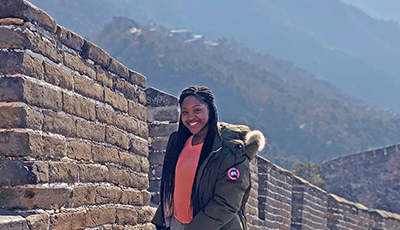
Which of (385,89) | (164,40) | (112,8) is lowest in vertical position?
(164,40)

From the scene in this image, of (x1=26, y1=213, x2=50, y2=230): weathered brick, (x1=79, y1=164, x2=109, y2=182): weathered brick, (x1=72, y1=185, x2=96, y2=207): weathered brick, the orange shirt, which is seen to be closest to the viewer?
(x1=26, y1=213, x2=50, y2=230): weathered brick

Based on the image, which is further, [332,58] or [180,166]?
[332,58]

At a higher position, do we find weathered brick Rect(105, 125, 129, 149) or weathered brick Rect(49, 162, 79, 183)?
weathered brick Rect(105, 125, 129, 149)

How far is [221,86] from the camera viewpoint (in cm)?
8956

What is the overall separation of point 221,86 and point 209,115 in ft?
285

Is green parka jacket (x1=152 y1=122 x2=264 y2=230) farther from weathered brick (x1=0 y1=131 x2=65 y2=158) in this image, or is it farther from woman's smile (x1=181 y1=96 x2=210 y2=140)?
weathered brick (x1=0 y1=131 x2=65 y2=158)

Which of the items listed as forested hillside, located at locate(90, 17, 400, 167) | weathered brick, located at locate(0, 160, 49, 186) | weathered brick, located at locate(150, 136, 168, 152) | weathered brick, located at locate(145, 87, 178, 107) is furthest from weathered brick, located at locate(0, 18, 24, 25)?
forested hillside, located at locate(90, 17, 400, 167)

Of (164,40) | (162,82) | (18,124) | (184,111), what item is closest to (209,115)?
(184,111)

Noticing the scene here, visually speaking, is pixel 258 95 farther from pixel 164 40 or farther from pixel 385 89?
pixel 385 89

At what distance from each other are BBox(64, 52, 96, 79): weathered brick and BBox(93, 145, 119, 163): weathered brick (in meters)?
0.45

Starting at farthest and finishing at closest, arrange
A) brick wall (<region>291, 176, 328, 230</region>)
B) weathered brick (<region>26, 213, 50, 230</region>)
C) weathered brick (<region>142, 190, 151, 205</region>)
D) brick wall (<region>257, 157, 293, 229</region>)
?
brick wall (<region>291, 176, 328, 230</region>) < brick wall (<region>257, 157, 293, 229</region>) < weathered brick (<region>142, 190, 151, 205</region>) < weathered brick (<region>26, 213, 50, 230</region>)

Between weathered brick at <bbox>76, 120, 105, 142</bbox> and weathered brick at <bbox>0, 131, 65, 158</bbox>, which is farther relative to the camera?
weathered brick at <bbox>76, 120, 105, 142</bbox>

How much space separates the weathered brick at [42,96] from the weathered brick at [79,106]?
0.26 ft

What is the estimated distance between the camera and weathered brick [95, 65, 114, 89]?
3.61 m
